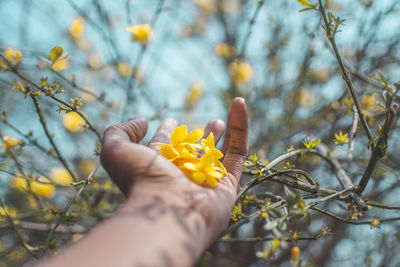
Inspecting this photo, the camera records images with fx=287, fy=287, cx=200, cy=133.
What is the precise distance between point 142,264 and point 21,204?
8.41ft

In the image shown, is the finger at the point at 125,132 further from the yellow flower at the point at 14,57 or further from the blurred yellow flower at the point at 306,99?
the blurred yellow flower at the point at 306,99

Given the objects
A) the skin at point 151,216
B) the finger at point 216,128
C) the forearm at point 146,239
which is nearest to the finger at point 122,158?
the skin at point 151,216

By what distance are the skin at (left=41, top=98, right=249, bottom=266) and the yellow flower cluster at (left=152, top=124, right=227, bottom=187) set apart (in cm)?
5

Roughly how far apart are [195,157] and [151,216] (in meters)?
0.39

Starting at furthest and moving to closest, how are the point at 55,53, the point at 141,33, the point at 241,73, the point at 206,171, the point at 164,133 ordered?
the point at 241,73, the point at 141,33, the point at 164,133, the point at 55,53, the point at 206,171

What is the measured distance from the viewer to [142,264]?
77cm

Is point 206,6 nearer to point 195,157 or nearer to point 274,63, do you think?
point 274,63

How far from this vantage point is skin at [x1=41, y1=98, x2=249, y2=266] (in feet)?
2.60

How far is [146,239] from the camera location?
0.83 metres

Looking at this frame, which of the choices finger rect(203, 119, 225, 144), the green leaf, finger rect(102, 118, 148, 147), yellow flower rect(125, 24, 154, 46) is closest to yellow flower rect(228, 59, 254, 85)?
yellow flower rect(125, 24, 154, 46)

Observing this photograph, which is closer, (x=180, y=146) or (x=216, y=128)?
(x=180, y=146)

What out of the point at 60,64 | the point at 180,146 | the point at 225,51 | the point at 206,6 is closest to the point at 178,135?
the point at 180,146

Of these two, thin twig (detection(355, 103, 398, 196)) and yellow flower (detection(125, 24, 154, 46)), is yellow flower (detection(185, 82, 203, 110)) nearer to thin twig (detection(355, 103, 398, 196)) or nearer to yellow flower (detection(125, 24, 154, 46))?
yellow flower (detection(125, 24, 154, 46))

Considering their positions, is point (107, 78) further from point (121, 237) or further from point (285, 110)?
point (121, 237)
